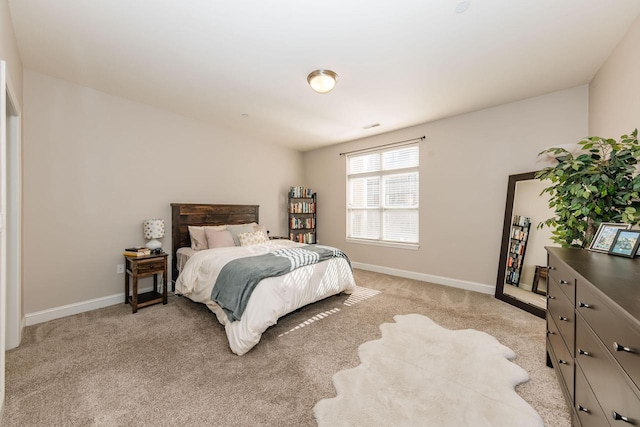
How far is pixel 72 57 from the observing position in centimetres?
240

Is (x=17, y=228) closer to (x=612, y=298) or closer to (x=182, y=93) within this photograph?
(x=182, y=93)

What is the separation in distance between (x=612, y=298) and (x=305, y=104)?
3254 millimetres

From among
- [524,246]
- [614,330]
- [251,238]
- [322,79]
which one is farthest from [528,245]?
[251,238]

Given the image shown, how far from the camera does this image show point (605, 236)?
1.68 meters

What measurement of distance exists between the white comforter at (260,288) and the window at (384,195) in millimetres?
1592

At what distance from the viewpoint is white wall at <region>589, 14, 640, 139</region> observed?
6.36 feet

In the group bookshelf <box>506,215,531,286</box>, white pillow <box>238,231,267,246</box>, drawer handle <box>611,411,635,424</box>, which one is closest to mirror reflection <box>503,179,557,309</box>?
bookshelf <box>506,215,531,286</box>

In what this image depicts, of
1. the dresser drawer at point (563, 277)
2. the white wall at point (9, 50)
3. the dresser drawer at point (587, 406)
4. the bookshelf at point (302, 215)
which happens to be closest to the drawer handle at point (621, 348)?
the dresser drawer at point (587, 406)

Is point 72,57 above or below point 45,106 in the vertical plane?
above

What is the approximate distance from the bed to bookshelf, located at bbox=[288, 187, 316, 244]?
1358 mm

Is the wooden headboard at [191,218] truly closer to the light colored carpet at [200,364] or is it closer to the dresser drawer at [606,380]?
the light colored carpet at [200,364]

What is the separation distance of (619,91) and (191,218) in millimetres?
4875

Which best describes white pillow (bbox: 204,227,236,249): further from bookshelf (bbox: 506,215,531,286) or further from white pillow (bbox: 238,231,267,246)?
bookshelf (bbox: 506,215,531,286)

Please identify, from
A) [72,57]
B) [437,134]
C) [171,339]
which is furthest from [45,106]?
[437,134]
